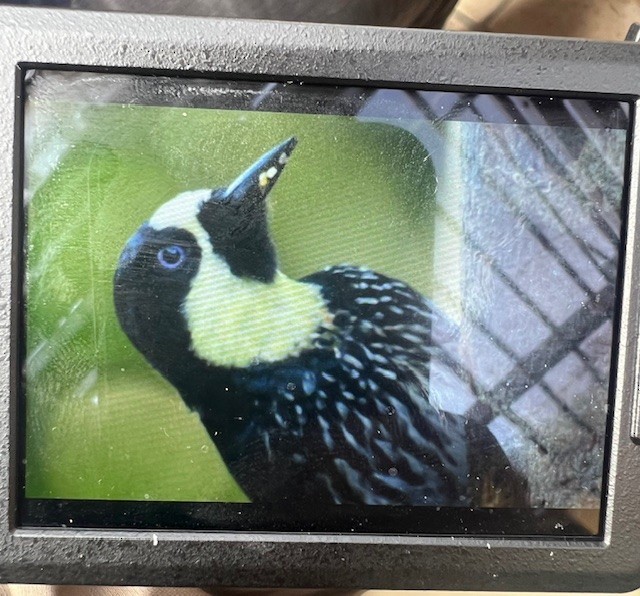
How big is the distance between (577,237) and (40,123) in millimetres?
438

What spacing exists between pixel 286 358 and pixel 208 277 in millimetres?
90

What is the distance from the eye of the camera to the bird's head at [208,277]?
50cm

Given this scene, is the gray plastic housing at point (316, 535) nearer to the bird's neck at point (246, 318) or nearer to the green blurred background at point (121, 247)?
the green blurred background at point (121, 247)

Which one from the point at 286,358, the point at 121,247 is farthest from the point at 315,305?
the point at 121,247

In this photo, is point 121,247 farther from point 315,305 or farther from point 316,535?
point 316,535

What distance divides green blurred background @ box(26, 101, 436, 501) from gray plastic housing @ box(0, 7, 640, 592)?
3cm

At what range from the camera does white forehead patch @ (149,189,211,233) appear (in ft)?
1.66

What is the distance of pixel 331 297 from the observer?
512mm

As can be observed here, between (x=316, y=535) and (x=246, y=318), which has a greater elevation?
(x=246, y=318)

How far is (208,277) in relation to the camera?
51cm

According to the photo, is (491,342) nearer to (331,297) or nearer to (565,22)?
(331,297)

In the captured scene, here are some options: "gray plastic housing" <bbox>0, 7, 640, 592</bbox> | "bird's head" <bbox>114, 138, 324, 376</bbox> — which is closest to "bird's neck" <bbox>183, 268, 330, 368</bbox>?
"bird's head" <bbox>114, 138, 324, 376</bbox>

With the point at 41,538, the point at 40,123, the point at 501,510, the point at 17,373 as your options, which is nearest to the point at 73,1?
the point at 40,123

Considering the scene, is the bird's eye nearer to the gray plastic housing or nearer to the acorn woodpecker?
the acorn woodpecker
